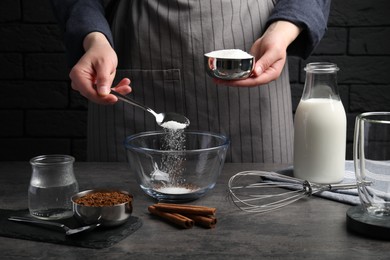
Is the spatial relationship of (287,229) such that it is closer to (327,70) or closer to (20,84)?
(327,70)

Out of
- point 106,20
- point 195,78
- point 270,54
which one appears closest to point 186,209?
point 270,54

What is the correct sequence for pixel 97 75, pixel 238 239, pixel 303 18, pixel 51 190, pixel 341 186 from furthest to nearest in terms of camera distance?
1. pixel 303 18
2. pixel 97 75
3. pixel 341 186
4. pixel 51 190
5. pixel 238 239

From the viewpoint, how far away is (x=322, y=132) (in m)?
1.30

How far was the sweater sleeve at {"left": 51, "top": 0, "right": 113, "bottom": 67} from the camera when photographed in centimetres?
159

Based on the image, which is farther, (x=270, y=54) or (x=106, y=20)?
(x=106, y=20)

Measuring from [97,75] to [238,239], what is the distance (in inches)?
20.5

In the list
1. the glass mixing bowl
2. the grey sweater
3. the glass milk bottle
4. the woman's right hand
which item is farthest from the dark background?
the glass mixing bowl

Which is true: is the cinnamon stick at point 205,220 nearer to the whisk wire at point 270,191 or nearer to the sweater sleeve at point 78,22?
the whisk wire at point 270,191

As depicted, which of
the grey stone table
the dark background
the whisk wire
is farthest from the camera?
the dark background

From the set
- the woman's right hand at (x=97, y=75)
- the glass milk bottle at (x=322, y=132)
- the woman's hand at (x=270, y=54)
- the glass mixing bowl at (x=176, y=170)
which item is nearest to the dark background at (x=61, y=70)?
the woman's hand at (x=270, y=54)

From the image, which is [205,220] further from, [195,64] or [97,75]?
[195,64]

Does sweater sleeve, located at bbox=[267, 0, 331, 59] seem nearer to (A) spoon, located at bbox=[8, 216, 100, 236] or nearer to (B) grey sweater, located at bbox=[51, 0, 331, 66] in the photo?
(B) grey sweater, located at bbox=[51, 0, 331, 66]

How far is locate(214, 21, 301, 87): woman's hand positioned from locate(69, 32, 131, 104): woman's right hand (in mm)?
224

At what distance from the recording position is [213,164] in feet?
4.04
